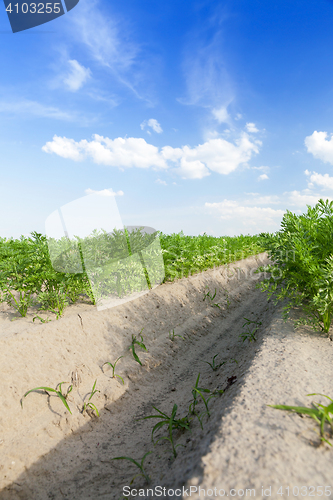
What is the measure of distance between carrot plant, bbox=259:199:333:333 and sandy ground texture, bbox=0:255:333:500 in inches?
18.5

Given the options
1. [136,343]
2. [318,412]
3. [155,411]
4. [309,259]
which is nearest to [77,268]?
[136,343]

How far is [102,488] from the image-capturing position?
2318mm

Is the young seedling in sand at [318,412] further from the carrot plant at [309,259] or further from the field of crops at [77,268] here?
the field of crops at [77,268]

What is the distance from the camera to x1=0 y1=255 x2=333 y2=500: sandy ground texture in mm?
1644

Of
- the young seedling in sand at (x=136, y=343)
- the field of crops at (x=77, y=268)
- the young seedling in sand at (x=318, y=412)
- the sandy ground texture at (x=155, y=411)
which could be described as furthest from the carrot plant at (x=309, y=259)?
the young seedling in sand at (x=136, y=343)

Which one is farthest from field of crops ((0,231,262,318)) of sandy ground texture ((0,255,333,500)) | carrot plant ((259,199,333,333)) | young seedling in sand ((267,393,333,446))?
young seedling in sand ((267,393,333,446))

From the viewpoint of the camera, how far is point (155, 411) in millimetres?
3361

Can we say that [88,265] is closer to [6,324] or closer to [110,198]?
[110,198]

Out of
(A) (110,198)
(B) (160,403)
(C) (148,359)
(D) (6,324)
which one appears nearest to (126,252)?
(A) (110,198)

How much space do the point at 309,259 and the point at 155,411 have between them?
2760 millimetres

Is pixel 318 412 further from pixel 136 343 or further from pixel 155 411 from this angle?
pixel 136 343

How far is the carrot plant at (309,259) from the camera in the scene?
344 cm

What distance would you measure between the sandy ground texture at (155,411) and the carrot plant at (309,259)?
1.54 feet

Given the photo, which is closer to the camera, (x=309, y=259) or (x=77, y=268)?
(x=309, y=259)
